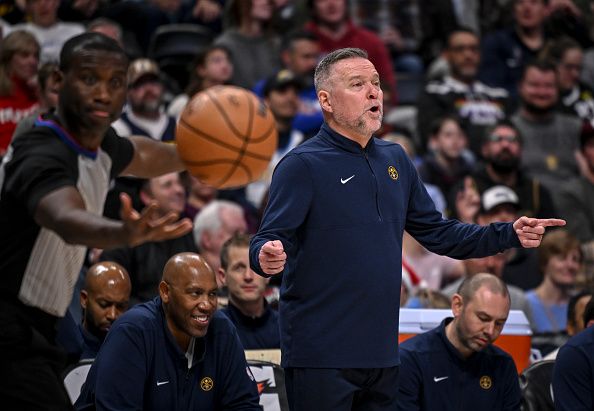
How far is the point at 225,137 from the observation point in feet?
16.9

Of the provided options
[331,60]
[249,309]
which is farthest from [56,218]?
[249,309]

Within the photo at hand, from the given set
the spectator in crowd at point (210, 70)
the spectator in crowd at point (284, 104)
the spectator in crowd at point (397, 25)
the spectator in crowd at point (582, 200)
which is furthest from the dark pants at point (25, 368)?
the spectator in crowd at point (397, 25)

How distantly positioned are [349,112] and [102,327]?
244 cm

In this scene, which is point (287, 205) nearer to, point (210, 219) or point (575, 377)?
point (575, 377)

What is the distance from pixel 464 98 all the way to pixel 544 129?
837 mm

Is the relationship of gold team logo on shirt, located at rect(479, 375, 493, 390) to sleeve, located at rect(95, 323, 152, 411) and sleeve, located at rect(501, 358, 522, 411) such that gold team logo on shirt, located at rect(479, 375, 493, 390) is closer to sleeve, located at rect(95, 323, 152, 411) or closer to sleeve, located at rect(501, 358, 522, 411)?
sleeve, located at rect(501, 358, 522, 411)

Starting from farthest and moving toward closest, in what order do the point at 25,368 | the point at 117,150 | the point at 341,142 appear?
the point at 117,150 < the point at 341,142 < the point at 25,368

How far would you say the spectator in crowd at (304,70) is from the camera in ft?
32.2

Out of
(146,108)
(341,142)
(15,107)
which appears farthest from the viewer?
(146,108)

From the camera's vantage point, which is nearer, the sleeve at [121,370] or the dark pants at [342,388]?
the dark pants at [342,388]

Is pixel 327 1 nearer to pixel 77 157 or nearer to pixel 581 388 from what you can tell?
pixel 581 388

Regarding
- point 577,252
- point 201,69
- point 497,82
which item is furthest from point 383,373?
point 497,82

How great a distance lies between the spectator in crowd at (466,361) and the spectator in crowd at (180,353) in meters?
0.93

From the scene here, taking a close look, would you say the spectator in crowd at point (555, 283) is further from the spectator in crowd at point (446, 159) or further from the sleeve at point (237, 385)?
the sleeve at point (237, 385)
